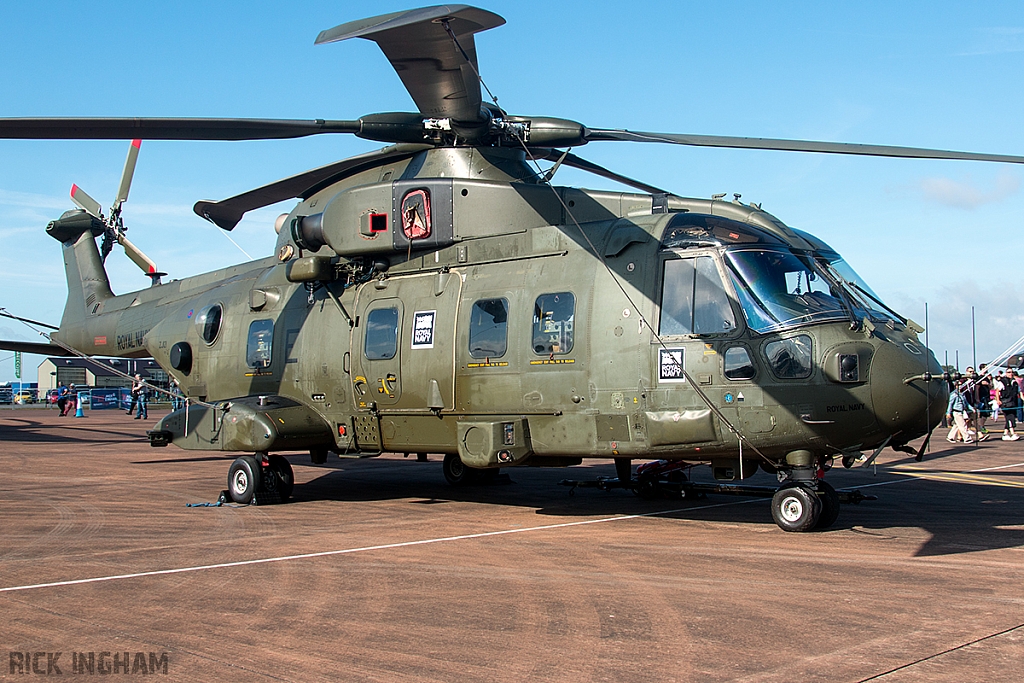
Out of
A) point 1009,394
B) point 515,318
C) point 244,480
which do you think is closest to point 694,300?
point 515,318

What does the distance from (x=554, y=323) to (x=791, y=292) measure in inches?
98.9

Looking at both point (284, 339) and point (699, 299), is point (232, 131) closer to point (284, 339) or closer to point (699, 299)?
point (284, 339)

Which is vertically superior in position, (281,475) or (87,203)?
(87,203)

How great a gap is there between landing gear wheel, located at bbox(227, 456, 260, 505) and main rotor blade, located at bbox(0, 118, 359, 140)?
14.8ft

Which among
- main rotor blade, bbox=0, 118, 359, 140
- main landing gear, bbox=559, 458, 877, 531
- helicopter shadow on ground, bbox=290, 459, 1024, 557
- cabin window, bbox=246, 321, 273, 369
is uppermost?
main rotor blade, bbox=0, 118, 359, 140

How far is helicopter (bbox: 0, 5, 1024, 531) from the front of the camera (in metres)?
8.53

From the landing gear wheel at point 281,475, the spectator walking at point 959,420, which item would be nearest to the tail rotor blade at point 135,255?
the landing gear wheel at point 281,475

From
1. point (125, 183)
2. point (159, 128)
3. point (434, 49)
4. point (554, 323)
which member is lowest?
point (554, 323)

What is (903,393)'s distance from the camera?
8.41 metres

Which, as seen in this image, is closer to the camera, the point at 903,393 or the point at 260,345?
the point at 903,393

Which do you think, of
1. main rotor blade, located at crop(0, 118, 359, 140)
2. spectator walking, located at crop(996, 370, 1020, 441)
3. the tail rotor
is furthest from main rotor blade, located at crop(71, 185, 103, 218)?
spectator walking, located at crop(996, 370, 1020, 441)

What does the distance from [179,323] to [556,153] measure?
7.04 m

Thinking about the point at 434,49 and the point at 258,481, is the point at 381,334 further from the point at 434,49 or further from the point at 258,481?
the point at 434,49

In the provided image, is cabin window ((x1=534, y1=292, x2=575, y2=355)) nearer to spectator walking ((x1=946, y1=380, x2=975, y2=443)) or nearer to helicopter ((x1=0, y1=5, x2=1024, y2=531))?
helicopter ((x1=0, y1=5, x2=1024, y2=531))
